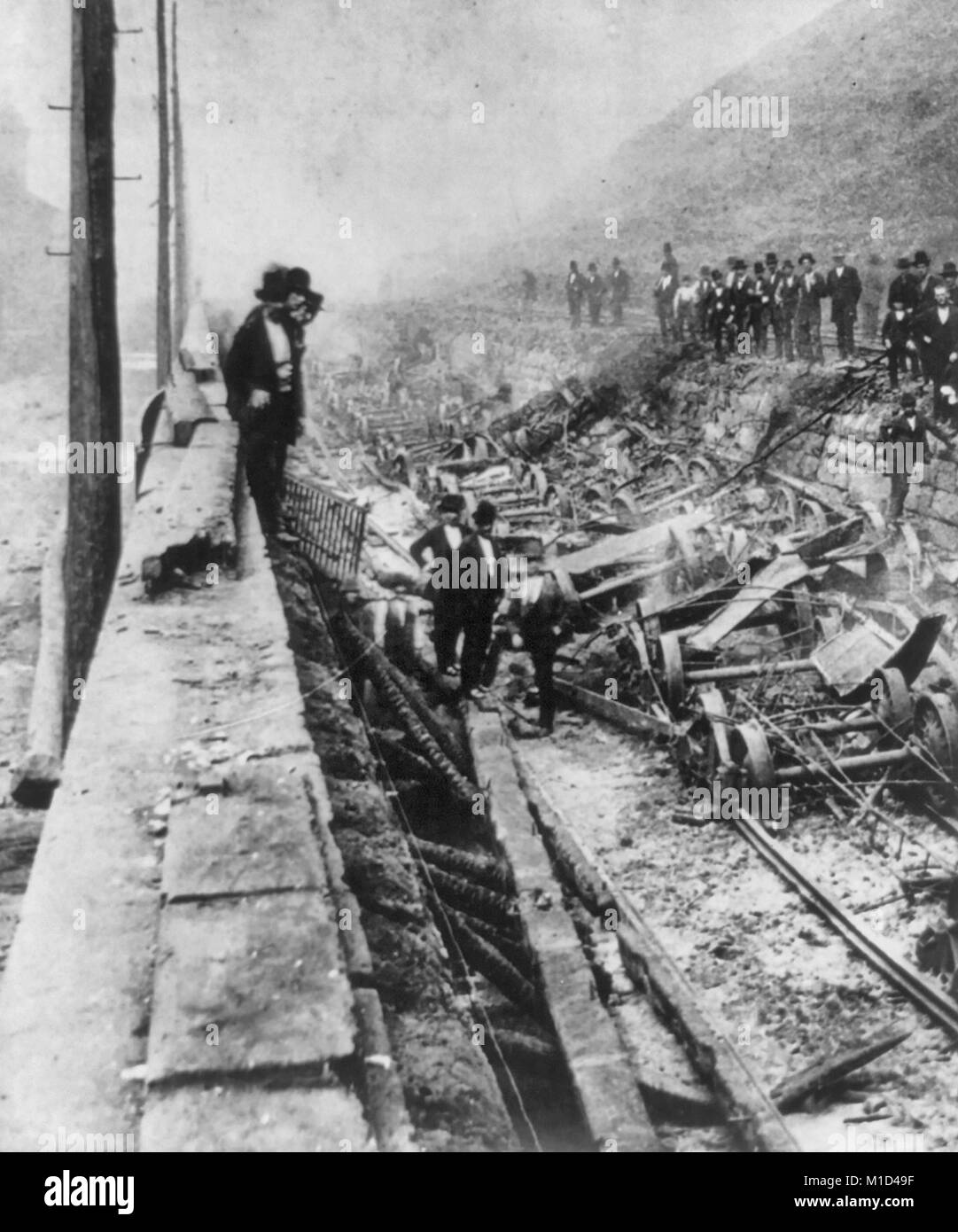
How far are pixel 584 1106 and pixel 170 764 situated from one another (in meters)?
1.97

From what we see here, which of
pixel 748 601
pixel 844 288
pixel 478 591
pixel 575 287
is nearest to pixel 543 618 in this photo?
pixel 478 591

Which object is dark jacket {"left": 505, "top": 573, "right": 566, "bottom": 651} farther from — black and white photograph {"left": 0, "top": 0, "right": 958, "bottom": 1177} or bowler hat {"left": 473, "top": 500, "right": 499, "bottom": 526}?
bowler hat {"left": 473, "top": 500, "right": 499, "bottom": 526}

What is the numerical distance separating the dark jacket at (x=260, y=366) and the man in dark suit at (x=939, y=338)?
852 centimetres

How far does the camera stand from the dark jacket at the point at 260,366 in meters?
5.90

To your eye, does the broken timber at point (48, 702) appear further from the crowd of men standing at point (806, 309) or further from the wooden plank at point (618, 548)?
the crowd of men standing at point (806, 309)

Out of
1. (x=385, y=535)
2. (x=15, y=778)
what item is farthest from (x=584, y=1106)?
(x=385, y=535)

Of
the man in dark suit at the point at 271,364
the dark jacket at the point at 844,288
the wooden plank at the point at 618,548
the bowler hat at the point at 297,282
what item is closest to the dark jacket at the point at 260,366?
the man in dark suit at the point at 271,364

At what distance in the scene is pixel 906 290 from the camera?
11.5 metres

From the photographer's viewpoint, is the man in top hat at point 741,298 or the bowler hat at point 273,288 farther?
the man in top hat at point 741,298

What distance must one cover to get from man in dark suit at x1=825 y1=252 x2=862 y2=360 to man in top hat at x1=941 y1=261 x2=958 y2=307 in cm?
382

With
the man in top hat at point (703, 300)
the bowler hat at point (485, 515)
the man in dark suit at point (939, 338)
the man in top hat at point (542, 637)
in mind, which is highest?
the man in top hat at point (703, 300)

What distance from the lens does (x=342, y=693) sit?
513cm

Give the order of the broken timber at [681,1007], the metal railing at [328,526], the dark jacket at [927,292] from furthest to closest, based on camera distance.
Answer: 1. the dark jacket at [927,292]
2. the metal railing at [328,526]
3. the broken timber at [681,1007]

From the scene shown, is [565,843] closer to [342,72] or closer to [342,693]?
[342,693]
